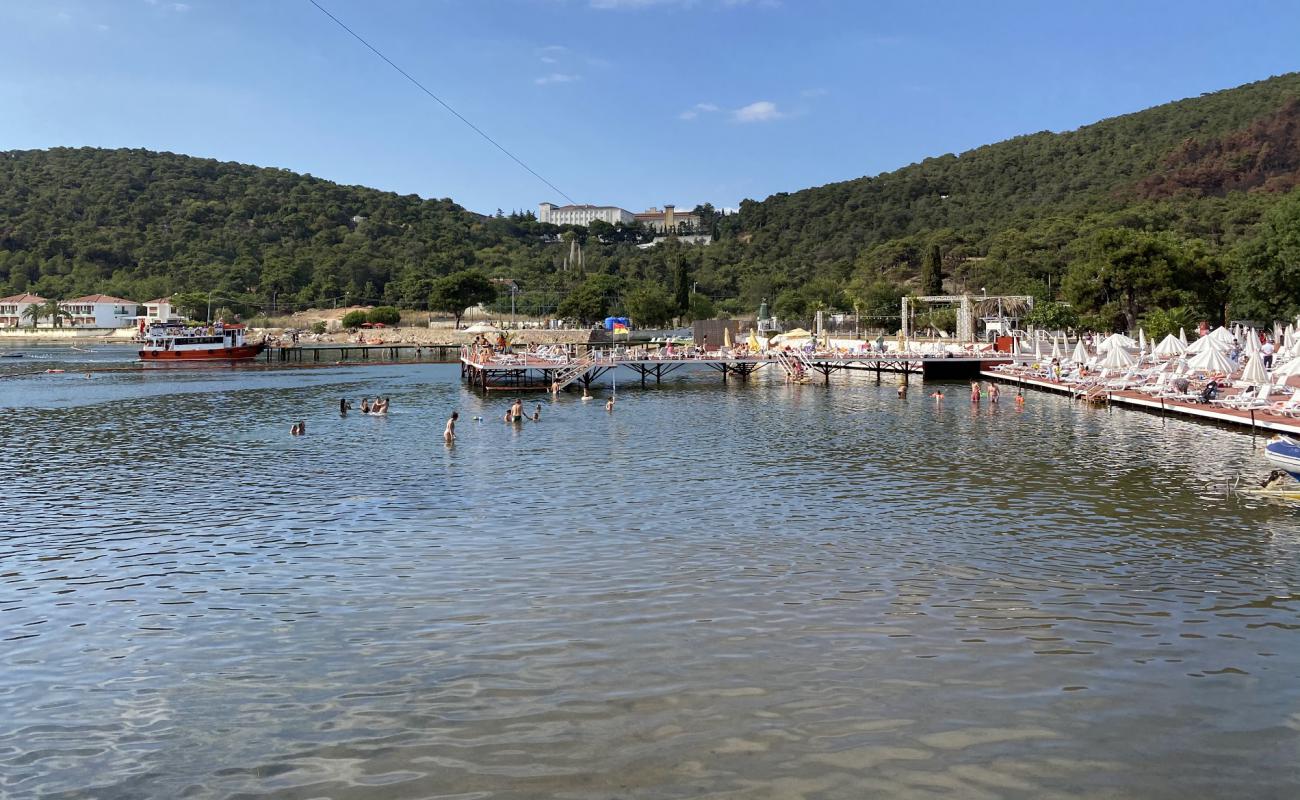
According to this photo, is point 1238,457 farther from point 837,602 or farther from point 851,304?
point 851,304

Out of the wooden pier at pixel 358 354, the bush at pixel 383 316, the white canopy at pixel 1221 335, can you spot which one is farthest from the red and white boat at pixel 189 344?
the white canopy at pixel 1221 335

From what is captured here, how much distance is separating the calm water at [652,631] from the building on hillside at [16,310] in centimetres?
17905

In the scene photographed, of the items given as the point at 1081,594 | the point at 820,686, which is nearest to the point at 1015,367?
the point at 1081,594

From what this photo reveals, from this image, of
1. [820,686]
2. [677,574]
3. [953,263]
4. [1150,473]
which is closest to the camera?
[820,686]

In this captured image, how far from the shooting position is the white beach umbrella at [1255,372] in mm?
39438

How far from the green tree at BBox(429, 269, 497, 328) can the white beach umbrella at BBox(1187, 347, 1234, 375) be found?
387 feet

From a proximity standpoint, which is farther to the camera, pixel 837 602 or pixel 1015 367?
pixel 1015 367

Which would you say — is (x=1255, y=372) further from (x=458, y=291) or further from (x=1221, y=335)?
(x=458, y=291)

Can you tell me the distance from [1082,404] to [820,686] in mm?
41928

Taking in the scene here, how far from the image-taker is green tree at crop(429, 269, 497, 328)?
480 ft

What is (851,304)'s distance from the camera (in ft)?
426

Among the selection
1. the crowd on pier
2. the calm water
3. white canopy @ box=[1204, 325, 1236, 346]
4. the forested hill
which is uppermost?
the forested hill

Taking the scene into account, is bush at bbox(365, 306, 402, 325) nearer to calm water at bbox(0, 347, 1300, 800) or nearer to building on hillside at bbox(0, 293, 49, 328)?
building on hillside at bbox(0, 293, 49, 328)

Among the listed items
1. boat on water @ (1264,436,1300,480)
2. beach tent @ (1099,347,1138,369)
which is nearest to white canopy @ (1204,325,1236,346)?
beach tent @ (1099,347,1138,369)
